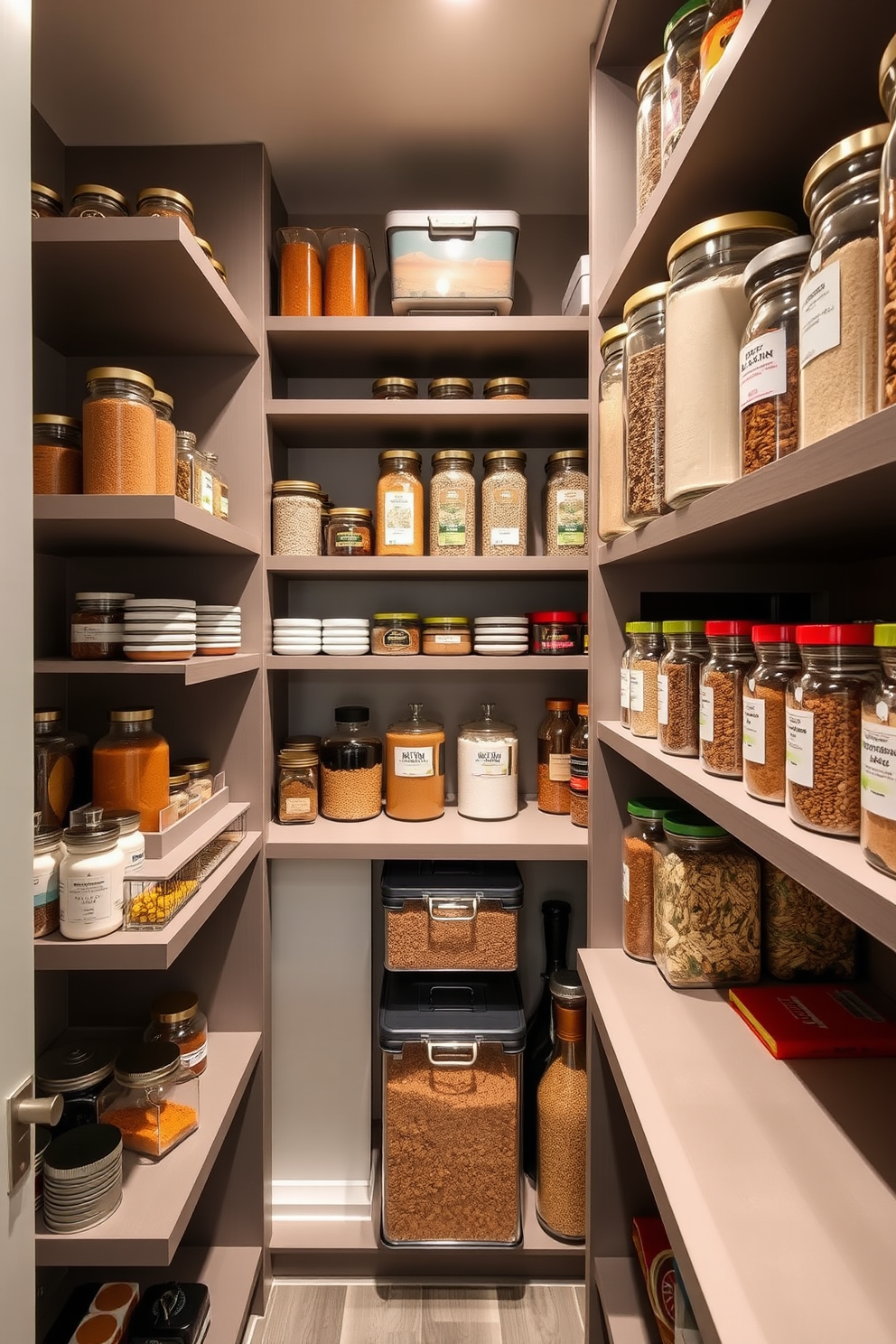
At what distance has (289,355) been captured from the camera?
64.9 inches

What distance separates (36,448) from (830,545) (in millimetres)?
1126

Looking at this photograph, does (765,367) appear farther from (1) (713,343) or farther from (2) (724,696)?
(2) (724,696)

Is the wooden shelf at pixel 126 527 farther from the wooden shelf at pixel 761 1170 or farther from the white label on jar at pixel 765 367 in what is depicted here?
the wooden shelf at pixel 761 1170

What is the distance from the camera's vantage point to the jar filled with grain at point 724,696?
0.82 m

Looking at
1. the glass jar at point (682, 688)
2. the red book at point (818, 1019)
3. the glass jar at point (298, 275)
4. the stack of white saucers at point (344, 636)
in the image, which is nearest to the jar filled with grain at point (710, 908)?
the red book at point (818, 1019)

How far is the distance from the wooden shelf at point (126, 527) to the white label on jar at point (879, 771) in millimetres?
885

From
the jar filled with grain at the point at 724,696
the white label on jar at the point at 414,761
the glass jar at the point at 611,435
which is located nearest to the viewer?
the jar filled with grain at the point at 724,696

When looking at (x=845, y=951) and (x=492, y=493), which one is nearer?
(x=845, y=951)

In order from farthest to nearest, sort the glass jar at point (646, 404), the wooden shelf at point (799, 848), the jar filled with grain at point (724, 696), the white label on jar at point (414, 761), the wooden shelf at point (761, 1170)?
the white label on jar at point (414, 761)
the glass jar at point (646, 404)
the jar filled with grain at point (724, 696)
the wooden shelf at point (761, 1170)
the wooden shelf at point (799, 848)

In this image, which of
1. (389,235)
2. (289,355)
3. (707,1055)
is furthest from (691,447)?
(289,355)

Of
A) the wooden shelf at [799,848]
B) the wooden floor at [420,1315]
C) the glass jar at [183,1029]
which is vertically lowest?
the wooden floor at [420,1315]

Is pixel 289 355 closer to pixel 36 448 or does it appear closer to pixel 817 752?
pixel 36 448

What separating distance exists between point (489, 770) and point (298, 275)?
1123mm

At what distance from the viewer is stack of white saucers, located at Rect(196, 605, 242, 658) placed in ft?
4.46
